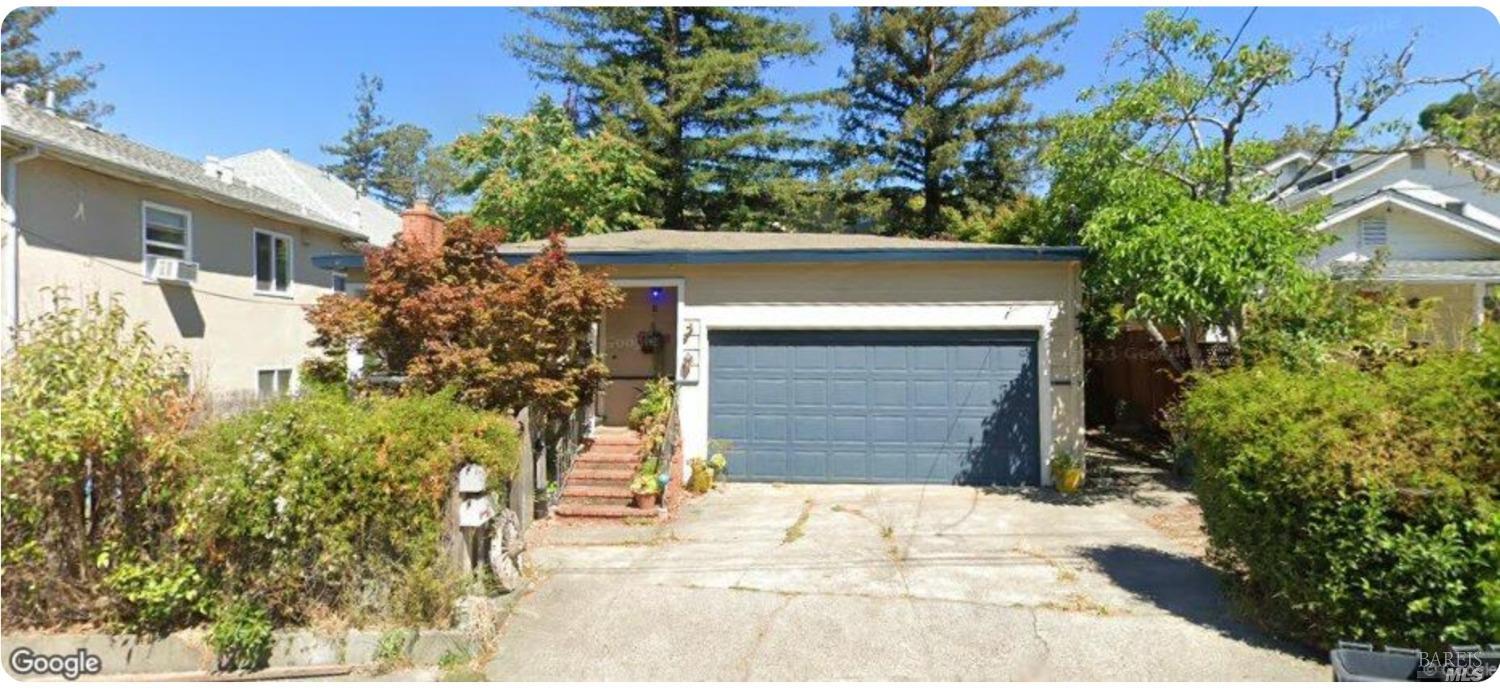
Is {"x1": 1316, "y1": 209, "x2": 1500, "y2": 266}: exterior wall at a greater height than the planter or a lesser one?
greater

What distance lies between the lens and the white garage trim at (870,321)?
9273mm

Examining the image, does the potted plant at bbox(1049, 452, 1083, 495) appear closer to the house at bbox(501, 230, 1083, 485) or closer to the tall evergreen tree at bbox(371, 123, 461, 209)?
the house at bbox(501, 230, 1083, 485)

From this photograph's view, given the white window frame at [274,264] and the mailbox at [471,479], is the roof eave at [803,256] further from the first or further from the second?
the white window frame at [274,264]

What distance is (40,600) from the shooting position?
14.1 feet

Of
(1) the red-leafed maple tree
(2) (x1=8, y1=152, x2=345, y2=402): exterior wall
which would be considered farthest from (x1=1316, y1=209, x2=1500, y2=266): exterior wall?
(2) (x1=8, y1=152, x2=345, y2=402): exterior wall

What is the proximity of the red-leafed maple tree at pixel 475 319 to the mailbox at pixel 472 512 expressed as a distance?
213cm

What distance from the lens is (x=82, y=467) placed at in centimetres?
421

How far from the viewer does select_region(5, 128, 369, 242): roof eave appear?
379 inches

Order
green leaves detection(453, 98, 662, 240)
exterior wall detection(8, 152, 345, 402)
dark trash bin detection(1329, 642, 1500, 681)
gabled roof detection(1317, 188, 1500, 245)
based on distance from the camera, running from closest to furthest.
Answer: dark trash bin detection(1329, 642, 1500, 681)
exterior wall detection(8, 152, 345, 402)
gabled roof detection(1317, 188, 1500, 245)
green leaves detection(453, 98, 662, 240)

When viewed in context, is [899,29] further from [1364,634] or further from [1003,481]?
[1364,634]

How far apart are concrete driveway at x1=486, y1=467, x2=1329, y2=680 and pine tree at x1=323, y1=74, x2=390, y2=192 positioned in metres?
43.0

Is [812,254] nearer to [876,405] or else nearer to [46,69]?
[876,405]

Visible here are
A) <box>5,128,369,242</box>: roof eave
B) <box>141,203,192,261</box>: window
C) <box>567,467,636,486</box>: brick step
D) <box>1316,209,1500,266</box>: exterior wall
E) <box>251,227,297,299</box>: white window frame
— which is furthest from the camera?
<box>1316,209,1500,266</box>: exterior wall

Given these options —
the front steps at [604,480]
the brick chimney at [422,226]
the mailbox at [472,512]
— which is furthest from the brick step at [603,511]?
the brick chimney at [422,226]
